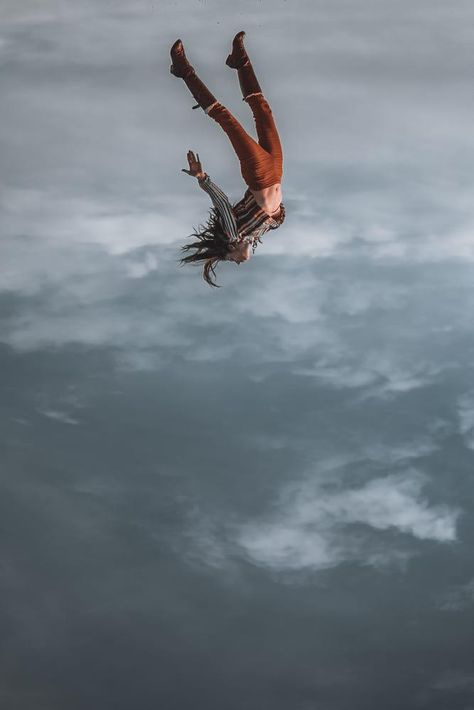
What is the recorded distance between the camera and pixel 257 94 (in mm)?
14523

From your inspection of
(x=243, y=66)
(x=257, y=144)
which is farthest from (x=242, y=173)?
(x=243, y=66)

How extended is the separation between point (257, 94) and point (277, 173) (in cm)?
107

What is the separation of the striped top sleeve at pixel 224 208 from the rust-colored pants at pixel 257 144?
378mm

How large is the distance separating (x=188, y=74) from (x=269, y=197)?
188 centimetres

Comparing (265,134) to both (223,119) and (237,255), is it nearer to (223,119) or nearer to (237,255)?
(223,119)

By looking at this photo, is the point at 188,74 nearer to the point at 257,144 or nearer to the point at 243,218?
the point at 257,144

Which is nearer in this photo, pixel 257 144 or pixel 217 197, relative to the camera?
pixel 257 144

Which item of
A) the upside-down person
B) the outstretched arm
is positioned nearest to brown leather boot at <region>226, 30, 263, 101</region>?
the upside-down person

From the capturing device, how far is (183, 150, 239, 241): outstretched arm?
46.6 ft

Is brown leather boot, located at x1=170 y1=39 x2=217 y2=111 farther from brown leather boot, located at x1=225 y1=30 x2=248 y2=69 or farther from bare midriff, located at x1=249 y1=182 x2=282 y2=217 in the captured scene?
bare midriff, located at x1=249 y1=182 x2=282 y2=217

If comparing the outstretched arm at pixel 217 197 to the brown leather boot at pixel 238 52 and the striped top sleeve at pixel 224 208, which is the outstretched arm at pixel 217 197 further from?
the brown leather boot at pixel 238 52

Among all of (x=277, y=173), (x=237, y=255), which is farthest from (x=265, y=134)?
(x=237, y=255)

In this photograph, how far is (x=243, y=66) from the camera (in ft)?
47.9

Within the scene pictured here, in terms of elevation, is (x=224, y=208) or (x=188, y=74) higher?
(x=188, y=74)
